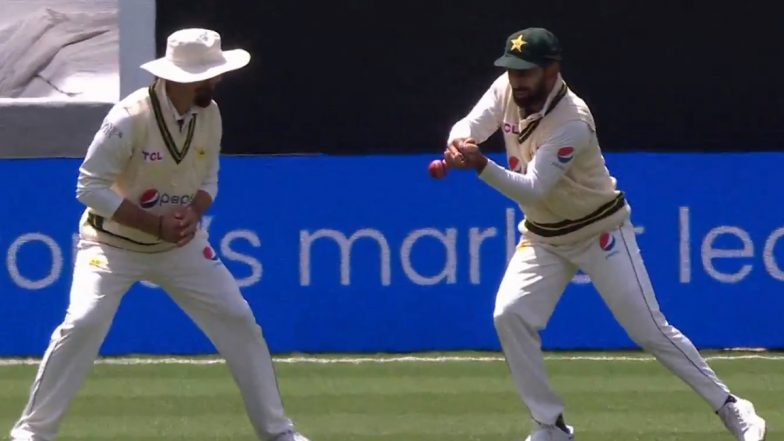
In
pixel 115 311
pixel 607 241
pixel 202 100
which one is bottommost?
pixel 115 311

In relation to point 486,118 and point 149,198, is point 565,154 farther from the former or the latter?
point 149,198

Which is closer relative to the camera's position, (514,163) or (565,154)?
(565,154)

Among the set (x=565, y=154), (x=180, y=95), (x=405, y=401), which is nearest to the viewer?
(x=180, y=95)

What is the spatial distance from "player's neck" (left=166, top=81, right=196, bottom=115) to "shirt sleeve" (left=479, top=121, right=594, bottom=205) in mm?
1282

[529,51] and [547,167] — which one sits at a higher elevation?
[529,51]

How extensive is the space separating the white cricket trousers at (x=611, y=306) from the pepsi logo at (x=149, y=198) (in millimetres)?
1592

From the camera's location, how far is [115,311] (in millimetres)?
7133

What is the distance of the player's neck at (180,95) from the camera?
7.04 m

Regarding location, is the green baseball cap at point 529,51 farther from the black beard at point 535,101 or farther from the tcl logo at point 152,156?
the tcl logo at point 152,156

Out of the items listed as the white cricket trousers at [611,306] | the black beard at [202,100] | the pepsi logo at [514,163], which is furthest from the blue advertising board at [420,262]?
the black beard at [202,100]

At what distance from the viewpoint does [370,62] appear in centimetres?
1383

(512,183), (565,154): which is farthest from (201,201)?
(565,154)

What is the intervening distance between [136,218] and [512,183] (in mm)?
1594

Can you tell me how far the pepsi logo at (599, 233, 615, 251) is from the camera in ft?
24.9
